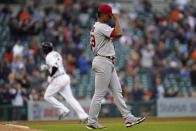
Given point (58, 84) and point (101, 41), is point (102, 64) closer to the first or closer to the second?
point (101, 41)

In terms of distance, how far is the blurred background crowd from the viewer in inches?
744

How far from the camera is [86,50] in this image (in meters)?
22.1

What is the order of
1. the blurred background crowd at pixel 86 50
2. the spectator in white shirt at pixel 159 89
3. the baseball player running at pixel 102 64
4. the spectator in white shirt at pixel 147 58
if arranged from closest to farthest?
the baseball player running at pixel 102 64 < the blurred background crowd at pixel 86 50 < the spectator in white shirt at pixel 159 89 < the spectator in white shirt at pixel 147 58

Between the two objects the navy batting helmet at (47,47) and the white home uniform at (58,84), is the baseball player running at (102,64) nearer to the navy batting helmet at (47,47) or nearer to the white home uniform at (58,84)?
the white home uniform at (58,84)

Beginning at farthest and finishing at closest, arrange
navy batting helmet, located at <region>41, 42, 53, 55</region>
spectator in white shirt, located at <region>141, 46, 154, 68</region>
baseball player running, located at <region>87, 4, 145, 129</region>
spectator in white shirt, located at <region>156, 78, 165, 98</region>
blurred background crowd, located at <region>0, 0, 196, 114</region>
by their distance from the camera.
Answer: spectator in white shirt, located at <region>141, 46, 154, 68</region> → spectator in white shirt, located at <region>156, 78, 165, 98</region> → blurred background crowd, located at <region>0, 0, 196, 114</region> → navy batting helmet, located at <region>41, 42, 53, 55</region> → baseball player running, located at <region>87, 4, 145, 129</region>

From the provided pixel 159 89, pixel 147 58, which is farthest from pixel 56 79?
pixel 147 58

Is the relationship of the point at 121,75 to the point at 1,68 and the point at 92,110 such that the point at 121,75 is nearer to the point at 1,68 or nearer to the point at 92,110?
the point at 1,68

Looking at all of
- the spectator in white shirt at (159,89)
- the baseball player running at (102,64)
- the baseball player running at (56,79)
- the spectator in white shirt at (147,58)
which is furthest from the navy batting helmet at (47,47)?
the spectator in white shirt at (147,58)

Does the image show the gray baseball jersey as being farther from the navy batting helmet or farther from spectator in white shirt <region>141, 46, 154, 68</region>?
spectator in white shirt <region>141, 46, 154, 68</region>

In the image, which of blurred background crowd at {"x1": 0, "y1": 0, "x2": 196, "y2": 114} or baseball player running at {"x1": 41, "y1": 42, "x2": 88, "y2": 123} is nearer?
baseball player running at {"x1": 41, "y1": 42, "x2": 88, "y2": 123}

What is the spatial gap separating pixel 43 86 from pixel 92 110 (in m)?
9.04

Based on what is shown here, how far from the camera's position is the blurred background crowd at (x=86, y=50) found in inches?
744

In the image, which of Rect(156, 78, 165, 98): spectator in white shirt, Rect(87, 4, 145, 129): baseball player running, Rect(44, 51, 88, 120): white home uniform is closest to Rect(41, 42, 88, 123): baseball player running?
Rect(44, 51, 88, 120): white home uniform

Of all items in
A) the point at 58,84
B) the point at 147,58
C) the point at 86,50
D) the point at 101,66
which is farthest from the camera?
the point at 86,50
